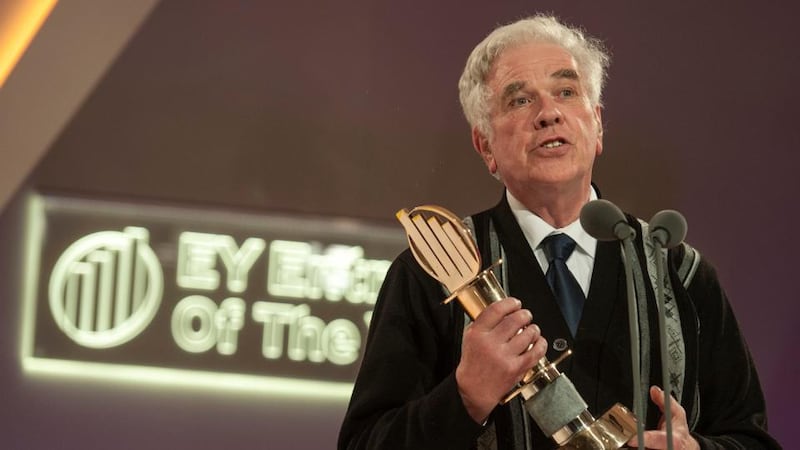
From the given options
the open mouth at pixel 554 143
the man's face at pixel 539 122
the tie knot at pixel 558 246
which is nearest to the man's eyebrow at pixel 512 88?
the man's face at pixel 539 122

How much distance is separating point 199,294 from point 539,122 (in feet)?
4.33

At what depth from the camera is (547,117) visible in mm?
1855

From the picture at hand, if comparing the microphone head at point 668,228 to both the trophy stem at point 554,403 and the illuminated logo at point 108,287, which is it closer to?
the trophy stem at point 554,403

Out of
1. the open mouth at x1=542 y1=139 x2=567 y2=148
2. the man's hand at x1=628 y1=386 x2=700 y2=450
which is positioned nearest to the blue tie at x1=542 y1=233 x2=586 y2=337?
the open mouth at x1=542 y1=139 x2=567 y2=148

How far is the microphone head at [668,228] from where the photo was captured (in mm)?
1477

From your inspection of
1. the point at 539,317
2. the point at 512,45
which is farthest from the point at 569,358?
the point at 512,45

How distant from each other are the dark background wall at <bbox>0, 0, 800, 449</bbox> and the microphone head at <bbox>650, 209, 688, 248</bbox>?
164 centimetres

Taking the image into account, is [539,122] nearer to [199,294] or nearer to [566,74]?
[566,74]

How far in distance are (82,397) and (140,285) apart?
280 mm

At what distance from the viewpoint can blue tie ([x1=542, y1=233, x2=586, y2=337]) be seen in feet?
5.91

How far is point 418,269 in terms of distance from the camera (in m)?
1.81

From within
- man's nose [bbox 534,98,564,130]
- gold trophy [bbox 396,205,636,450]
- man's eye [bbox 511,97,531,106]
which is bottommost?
gold trophy [bbox 396,205,636,450]

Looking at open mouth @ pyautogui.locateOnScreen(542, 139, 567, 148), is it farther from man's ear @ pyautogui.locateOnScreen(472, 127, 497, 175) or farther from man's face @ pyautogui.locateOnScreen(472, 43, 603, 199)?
man's ear @ pyautogui.locateOnScreen(472, 127, 497, 175)

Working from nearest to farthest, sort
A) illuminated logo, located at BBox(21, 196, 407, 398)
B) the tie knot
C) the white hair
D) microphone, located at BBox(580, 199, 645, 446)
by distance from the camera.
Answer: microphone, located at BBox(580, 199, 645, 446), the tie knot, the white hair, illuminated logo, located at BBox(21, 196, 407, 398)
